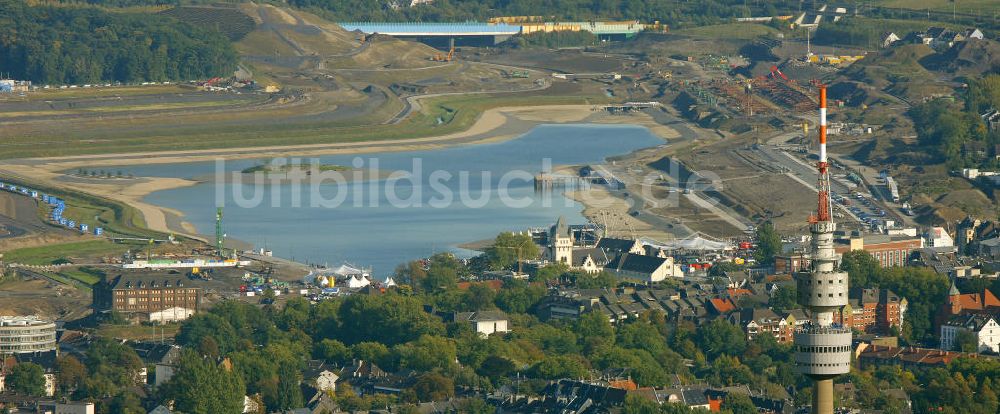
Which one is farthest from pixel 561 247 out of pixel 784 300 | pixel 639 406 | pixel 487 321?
pixel 639 406

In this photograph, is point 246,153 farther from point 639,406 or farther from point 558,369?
point 639,406

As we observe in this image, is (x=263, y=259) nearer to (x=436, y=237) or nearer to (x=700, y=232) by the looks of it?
(x=436, y=237)

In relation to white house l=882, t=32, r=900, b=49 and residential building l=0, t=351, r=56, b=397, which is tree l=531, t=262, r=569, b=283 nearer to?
residential building l=0, t=351, r=56, b=397

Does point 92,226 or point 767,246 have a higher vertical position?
point 767,246

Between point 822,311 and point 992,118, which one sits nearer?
point 822,311

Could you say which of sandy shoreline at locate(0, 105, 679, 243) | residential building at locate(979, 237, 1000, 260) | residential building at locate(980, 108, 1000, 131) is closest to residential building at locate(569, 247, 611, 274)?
residential building at locate(979, 237, 1000, 260)
